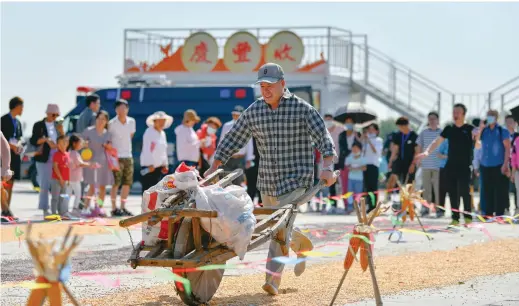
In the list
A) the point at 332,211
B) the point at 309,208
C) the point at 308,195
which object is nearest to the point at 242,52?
the point at 309,208

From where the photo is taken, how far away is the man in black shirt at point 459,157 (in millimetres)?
15727

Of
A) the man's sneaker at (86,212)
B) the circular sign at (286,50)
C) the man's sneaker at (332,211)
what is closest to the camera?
the man's sneaker at (86,212)

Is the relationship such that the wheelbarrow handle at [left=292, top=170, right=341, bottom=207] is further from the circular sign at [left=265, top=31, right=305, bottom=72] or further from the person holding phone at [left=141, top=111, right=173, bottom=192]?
the circular sign at [left=265, top=31, right=305, bottom=72]

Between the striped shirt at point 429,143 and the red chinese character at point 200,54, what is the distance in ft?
46.9

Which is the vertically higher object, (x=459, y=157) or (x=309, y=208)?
(x=459, y=157)

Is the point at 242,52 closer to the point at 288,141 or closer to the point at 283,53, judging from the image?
the point at 283,53

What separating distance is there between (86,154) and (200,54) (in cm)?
1525

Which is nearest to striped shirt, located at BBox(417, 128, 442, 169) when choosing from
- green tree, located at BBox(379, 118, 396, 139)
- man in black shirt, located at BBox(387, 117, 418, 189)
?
man in black shirt, located at BBox(387, 117, 418, 189)

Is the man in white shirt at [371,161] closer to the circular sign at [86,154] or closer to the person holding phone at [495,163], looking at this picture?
the person holding phone at [495,163]

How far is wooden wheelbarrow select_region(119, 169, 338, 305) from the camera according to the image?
712cm

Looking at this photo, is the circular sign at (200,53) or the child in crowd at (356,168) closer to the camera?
the child in crowd at (356,168)

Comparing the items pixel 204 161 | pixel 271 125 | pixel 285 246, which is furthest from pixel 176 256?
pixel 204 161

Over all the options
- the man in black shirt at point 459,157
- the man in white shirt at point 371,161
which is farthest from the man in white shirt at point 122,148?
the man in black shirt at point 459,157

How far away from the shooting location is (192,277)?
299 inches
